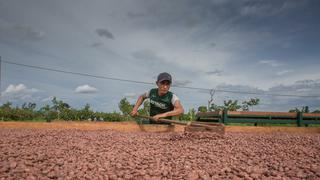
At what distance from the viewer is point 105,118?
13.8 meters

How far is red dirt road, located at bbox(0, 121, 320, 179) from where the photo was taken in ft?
7.02

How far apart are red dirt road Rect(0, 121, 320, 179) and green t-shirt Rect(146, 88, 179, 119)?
207 cm

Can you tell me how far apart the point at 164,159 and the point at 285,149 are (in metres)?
1.50

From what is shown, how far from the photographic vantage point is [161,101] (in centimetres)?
554

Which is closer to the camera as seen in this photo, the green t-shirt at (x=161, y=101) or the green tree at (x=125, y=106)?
the green t-shirt at (x=161, y=101)

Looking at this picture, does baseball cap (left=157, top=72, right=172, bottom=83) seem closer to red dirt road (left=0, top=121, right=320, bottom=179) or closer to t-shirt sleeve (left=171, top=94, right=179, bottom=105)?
t-shirt sleeve (left=171, top=94, right=179, bottom=105)

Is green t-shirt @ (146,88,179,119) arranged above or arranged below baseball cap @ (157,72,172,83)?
below

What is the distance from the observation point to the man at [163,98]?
5176 millimetres

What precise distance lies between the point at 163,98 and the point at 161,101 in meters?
0.08

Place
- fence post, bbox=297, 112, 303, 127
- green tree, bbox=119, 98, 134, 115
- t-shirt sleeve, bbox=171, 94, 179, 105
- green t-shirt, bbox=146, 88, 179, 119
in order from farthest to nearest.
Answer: green tree, bbox=119, 98, 134, 115
fence post, bbox=297, 112, 303, 127
green t-shirt, bbox=146, 88, 179, 119
t-shirt sleeve, bbox=171, 94, 179, 105

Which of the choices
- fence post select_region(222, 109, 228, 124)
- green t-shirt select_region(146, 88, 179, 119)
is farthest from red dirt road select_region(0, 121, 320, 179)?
fence post select_region(222, 109, 228, 124)

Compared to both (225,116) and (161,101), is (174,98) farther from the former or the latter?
(225,116)

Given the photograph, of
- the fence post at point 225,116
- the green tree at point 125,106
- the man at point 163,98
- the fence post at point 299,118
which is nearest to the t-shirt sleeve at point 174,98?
the man at point 163,98

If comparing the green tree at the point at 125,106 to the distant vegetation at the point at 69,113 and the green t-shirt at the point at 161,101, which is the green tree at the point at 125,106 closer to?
the distant vegetation at the point at 69,113
